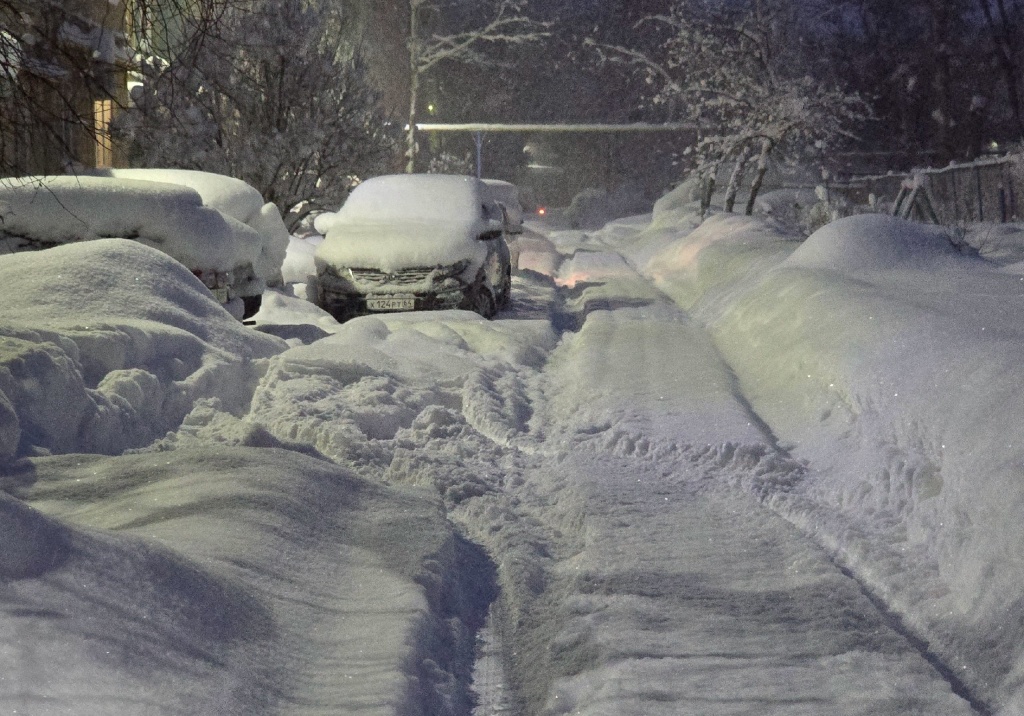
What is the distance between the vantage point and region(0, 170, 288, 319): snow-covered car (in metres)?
8.40

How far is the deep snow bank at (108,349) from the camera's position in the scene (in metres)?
5.48

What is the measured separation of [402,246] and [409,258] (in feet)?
0.67

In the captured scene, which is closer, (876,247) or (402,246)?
(876,247)

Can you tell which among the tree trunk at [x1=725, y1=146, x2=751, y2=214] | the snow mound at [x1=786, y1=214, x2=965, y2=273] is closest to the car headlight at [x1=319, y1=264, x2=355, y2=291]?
the snow mound at [x1=786, y1=214, x2=965, y2=273]

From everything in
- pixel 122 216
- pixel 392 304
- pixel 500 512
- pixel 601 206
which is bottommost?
pixel 601 206

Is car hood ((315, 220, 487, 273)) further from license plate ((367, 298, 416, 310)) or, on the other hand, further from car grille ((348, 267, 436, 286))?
license plate ((367, 298, 416, 310))

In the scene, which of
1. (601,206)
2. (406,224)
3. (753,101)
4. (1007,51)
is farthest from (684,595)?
(601,206)

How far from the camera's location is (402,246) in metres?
12.4

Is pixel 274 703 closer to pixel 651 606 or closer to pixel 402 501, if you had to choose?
pixel 651 606

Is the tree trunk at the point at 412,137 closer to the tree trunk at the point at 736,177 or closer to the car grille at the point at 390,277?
the tree trunk at the point at 736,177

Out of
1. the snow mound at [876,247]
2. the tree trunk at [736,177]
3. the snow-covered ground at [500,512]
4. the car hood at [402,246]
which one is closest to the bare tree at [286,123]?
the car hood at [402,246]

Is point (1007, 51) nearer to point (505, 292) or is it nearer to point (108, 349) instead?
point (505, 292)

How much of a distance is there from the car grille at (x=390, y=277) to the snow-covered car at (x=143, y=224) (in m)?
1.74

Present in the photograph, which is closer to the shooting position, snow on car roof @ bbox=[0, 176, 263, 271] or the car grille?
snow on car roof @ bbox=[0, 176, 263, 271]
